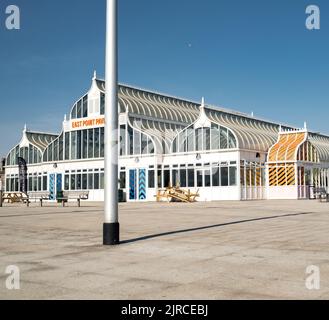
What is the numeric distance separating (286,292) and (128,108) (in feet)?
120

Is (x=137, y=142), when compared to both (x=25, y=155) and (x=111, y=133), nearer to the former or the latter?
(x=25, y=155)

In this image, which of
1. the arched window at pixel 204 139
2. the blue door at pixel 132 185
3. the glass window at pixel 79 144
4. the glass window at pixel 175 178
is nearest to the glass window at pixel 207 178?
the arched window at pixel 204 139

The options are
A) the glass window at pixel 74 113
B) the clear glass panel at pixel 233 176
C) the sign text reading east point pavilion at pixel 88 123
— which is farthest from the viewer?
the glass window at pixel 74 113

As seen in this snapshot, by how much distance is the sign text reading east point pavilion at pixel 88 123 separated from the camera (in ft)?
136

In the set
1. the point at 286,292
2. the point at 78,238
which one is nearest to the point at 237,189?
the point at 78,238

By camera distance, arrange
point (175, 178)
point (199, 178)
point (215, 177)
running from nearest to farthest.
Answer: point (215, 177), point (199, 178), point (175, 178)

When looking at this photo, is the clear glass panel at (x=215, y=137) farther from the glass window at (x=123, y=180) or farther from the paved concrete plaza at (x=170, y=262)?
the paved concrete plaza at (x=170, y=262)

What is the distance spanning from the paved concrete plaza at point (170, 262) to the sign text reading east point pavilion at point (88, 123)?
2920 centimetres

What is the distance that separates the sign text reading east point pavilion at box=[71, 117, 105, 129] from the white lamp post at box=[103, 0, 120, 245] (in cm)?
3119

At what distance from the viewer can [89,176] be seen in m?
42.7

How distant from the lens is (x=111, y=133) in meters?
9.91

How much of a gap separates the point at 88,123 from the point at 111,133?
3327 centimetres

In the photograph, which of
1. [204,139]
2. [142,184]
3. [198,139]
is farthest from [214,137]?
[142,184]
